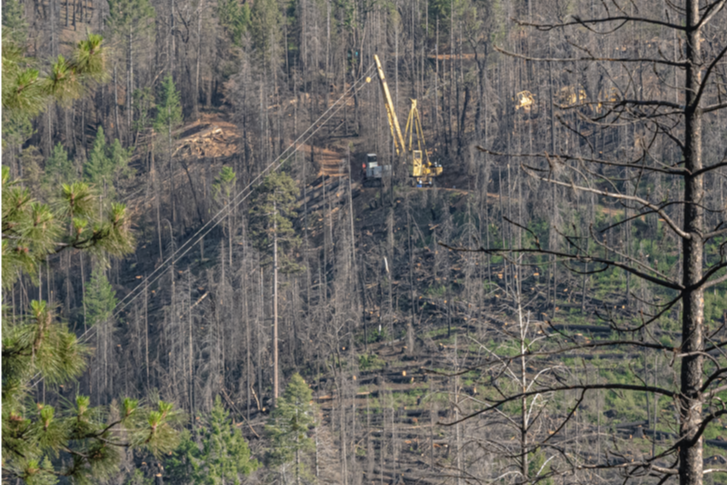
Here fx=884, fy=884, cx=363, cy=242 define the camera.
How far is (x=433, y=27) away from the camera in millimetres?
68750

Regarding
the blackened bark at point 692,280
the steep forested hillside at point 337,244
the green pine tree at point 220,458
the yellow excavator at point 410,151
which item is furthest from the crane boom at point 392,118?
the blackened bark at point 692,280

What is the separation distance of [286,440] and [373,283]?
1761 centimetres

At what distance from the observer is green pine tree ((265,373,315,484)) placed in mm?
32562

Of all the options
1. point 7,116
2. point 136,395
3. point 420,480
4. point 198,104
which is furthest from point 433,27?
point 7,116

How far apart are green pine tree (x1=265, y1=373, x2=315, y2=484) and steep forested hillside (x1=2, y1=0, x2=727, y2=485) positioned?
95 millimetres

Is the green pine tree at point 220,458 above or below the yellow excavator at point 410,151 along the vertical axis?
below

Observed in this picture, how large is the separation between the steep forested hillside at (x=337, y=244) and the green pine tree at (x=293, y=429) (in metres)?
0.09

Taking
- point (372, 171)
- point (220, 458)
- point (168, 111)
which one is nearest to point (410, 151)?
point (372, 171)

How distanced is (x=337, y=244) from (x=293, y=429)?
Answer: 72.2 feet

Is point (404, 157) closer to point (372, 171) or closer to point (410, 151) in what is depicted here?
point (410, 151)

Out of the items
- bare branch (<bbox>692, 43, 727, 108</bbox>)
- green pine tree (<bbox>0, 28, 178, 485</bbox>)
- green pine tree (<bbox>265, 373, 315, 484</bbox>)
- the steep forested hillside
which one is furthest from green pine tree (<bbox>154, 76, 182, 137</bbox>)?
bare branch (<bbox>692, 43, 727, 108</bbox>)

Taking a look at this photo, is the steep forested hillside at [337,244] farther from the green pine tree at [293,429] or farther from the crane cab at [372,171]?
the crane cab at [372,171]

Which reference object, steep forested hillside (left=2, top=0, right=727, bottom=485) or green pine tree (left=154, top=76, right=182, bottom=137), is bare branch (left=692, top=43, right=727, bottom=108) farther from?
green pine tree (left=154, top=76, right=182, bottom=137)

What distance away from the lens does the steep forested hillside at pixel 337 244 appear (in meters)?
7.11
